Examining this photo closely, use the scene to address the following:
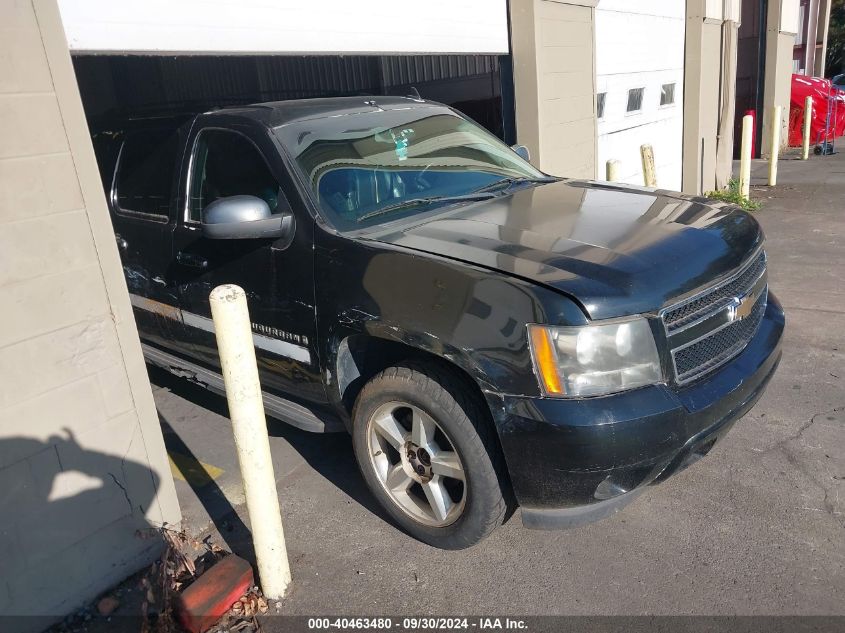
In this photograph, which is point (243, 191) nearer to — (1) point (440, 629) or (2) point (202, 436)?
(2) point (202, 436)

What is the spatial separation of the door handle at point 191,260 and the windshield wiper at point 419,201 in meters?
1.04

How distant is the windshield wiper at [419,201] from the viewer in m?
3.50

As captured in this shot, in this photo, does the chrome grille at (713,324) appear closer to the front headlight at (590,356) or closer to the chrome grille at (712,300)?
the chrome grille at (712,300)

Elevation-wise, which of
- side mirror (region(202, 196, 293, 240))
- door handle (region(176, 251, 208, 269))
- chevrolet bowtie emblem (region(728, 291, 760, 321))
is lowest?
chevrolet bowtie emblem (region(728, 291, 760, 321))

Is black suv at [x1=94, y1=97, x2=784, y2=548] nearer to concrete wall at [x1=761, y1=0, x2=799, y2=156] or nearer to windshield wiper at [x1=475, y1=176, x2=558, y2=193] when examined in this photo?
windshield wiper at [x1=475, y1=176, x2=558, y2=193]

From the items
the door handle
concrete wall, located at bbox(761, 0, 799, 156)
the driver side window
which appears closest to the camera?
the driver side window

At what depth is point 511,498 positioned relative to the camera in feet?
9.70

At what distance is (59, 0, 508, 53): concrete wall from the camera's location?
369 centimetres

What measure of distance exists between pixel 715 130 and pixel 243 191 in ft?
33.4

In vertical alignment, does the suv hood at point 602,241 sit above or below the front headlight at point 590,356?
above

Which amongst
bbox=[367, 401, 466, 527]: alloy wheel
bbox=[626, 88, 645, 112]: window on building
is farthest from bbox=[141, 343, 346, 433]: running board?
bbox=[626, 88, 645, 112]: window on building

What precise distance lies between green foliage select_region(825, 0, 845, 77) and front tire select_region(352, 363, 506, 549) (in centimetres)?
4273

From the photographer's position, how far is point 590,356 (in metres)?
2.61

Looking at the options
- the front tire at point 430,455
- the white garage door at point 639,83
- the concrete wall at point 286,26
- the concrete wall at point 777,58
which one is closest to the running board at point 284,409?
the front tire at point 430,455
